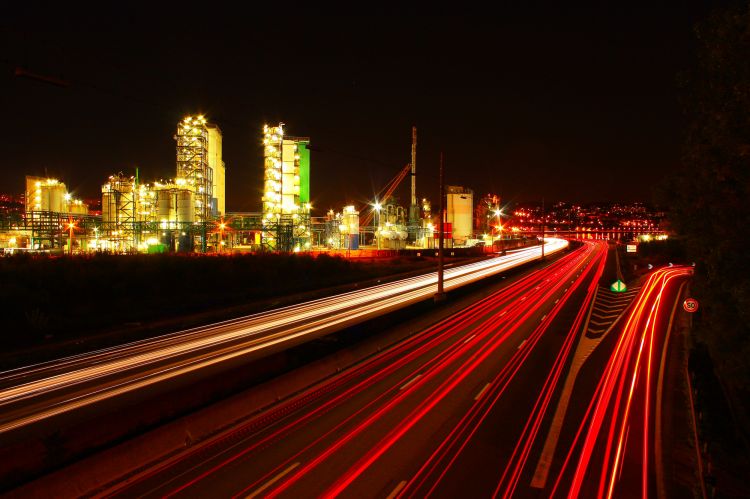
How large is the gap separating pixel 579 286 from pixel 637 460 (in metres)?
31.8

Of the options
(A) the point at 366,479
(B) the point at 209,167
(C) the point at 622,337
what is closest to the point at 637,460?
(A) the point at 366,479

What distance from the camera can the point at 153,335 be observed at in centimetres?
1950

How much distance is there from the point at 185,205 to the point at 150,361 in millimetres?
46418

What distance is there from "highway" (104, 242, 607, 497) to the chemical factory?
40.1 m

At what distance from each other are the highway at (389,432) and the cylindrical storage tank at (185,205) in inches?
1786

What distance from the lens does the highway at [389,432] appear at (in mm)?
8047

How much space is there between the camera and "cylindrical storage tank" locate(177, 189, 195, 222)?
190 feet

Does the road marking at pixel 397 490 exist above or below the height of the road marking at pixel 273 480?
above

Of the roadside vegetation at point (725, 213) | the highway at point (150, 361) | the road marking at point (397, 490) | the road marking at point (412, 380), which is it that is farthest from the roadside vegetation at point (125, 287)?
the roadside vegetation at point (725, 213)

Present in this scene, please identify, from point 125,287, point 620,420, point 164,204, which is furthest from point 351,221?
point 620,420

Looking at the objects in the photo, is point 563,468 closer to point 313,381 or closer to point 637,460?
point 637,460

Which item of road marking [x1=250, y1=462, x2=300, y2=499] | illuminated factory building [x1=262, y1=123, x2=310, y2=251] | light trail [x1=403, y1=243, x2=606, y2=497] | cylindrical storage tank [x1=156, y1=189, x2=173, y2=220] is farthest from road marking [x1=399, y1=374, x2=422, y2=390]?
cylindrical storage tank [x1=156, y1=189, x2=173, y2=220]

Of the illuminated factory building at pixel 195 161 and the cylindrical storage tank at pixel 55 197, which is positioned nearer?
the illuminated factory building at pixel 195 161

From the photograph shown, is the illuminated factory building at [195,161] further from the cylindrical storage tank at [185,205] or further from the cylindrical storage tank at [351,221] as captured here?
the cylindrical storage tank at [351,221]
